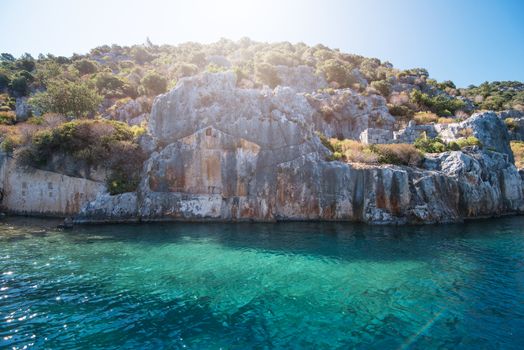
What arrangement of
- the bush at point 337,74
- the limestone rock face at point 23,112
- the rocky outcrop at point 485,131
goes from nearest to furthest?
the rocky outcrop at point 485,131 < the limestone rock face at point 23,112 < the bush at point 337,74

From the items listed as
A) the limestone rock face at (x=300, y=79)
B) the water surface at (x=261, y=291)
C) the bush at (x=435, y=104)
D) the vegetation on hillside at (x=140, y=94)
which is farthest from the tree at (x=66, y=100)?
the bush at (x=435, y=104)

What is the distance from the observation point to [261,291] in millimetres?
11266

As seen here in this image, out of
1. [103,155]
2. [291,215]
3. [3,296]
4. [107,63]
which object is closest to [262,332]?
[3,296]

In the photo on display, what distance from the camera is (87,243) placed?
1792 centimetres

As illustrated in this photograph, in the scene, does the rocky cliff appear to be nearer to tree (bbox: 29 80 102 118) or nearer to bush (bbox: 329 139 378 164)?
bush (bbox: 329 139 378 164)

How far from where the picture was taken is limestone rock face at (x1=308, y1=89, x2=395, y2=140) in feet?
133

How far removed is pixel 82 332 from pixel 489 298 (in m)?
14.6

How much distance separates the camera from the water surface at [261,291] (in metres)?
8.19

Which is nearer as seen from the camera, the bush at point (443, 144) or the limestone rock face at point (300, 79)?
the bush at point (443, 144)

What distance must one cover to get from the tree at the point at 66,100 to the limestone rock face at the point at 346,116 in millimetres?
31489

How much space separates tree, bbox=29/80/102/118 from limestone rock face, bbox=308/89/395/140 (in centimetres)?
3149

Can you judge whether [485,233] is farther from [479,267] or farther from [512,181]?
[512,181]

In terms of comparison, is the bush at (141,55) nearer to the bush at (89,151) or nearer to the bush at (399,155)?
the bush at (89,151)

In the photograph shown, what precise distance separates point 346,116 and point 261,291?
118ft
